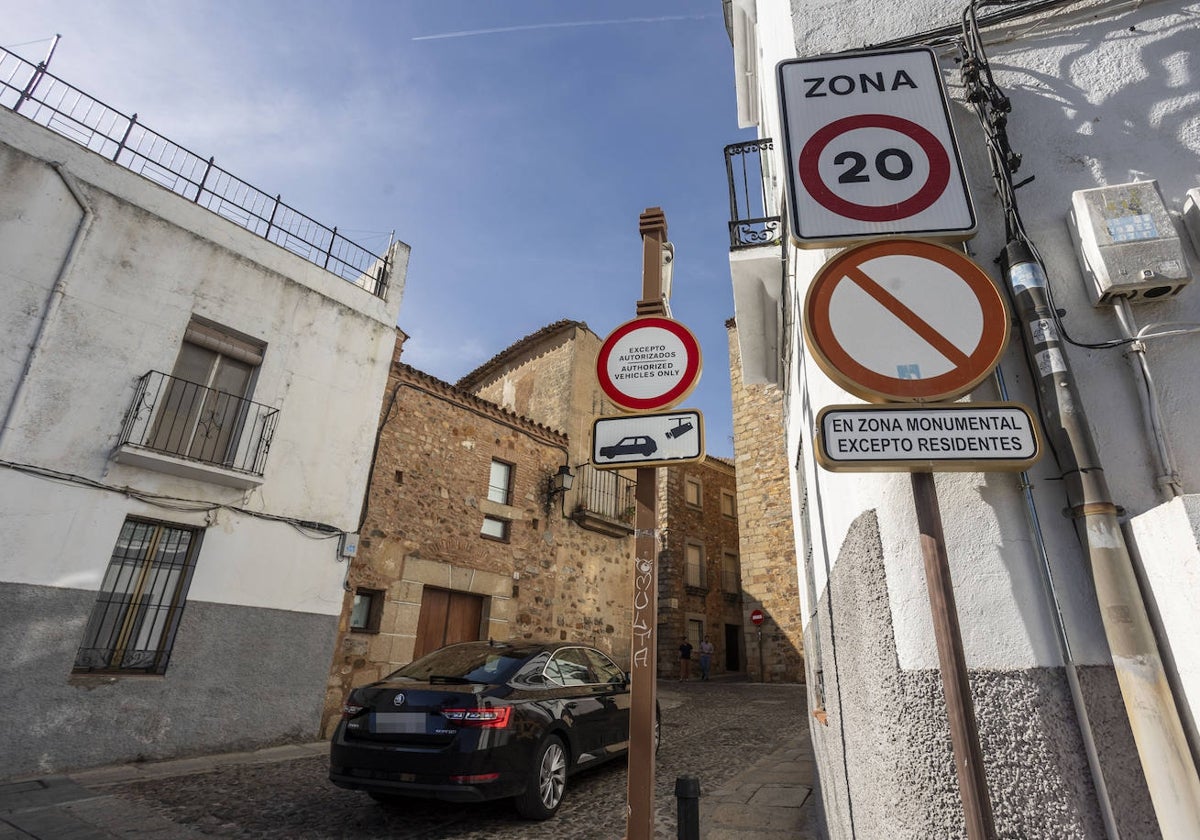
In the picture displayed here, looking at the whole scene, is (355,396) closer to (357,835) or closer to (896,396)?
(357,835)

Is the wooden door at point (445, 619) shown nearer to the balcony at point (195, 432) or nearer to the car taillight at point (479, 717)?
the balcony at point (195, 432)

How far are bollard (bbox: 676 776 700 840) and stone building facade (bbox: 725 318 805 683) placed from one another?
14.6 m

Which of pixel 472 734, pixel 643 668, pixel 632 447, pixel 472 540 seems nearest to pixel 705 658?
pixel 472 540

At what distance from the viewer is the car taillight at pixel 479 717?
4539 millimetres

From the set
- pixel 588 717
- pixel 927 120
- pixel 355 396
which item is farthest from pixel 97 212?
pixel 927 120

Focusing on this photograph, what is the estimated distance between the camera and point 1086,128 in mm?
2584

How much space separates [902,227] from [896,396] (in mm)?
754

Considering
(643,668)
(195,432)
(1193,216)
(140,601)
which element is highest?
(195,432)

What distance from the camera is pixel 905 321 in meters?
1.89

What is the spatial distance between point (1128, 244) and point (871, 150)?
3.20ft

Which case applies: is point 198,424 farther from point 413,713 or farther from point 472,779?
point 472,779

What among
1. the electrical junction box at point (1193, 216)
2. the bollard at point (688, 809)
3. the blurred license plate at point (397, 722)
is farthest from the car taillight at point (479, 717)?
the electrical junction box at point (1193, 216)

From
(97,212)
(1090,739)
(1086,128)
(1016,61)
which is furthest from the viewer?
(97,212)

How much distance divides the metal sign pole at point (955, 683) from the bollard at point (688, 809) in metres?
1.34
